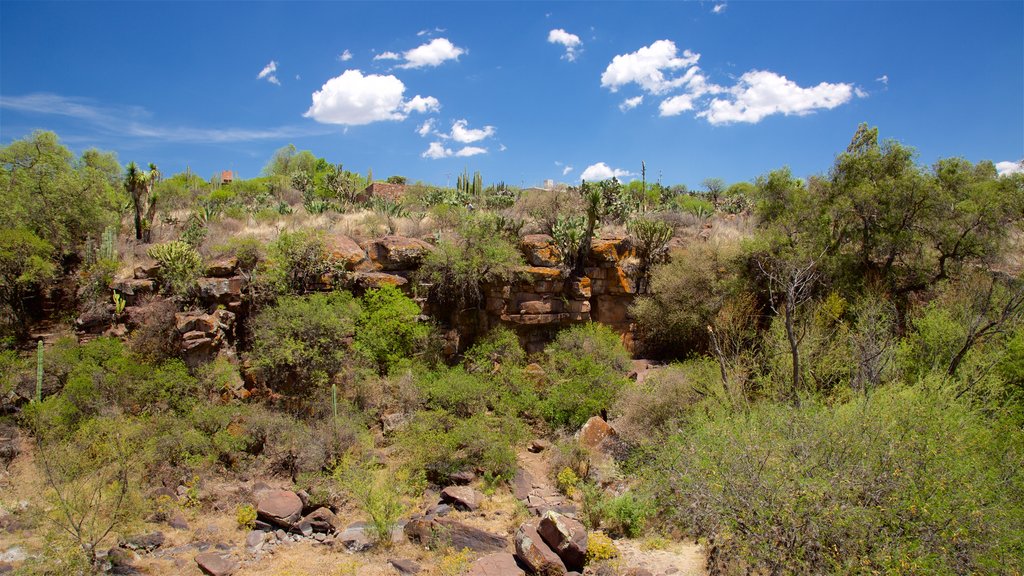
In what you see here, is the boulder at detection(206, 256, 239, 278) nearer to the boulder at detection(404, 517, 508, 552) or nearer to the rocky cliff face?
the rocky cliff face

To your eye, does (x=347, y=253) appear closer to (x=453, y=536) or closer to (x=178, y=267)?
(x=178, y=267)

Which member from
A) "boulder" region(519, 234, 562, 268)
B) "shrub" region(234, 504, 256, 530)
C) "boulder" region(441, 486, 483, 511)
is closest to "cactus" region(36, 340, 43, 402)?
"shrub" region(234, 504, 256, 530)

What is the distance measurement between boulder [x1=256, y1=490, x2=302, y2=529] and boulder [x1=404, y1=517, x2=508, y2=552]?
7.30 feet

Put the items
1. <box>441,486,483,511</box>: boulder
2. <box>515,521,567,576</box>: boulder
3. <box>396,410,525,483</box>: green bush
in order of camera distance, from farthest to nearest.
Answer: <box>396,410,525,483</box>: green bush
<box>441,486,483,511</box>: boulder
<box>515,521,567,576</box>: boulder

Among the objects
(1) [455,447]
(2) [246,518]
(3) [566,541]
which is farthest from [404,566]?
(1) [455,447]

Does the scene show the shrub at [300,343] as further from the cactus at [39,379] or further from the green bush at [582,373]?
the green bush at [582,373]

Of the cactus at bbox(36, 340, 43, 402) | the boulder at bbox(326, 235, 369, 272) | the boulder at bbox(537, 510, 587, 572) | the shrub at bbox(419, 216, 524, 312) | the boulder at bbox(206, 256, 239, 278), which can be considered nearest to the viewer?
the boulder at bbox(537, 510, 587, 572)

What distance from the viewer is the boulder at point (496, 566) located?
23.7 feet

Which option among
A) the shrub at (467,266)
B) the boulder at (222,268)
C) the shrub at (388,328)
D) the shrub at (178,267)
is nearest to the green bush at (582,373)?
the shrub at (467,266)

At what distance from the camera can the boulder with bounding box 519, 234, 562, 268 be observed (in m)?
16.5

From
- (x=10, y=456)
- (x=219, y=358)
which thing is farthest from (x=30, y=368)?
(x=219, y=358)

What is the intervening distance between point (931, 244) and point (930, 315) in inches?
151

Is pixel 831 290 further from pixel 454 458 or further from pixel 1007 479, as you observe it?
pixel 454 458

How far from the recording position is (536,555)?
7438 millimetres
